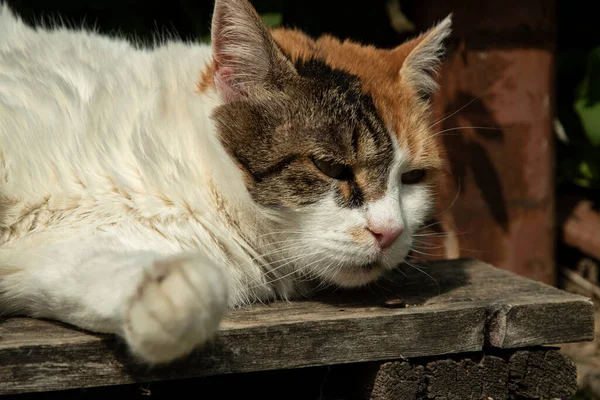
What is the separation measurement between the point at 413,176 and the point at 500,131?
125 cm

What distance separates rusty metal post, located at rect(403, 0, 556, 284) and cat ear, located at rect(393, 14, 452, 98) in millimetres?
788

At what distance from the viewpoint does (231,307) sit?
2.08 meters

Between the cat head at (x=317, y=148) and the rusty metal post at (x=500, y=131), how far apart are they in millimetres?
1199

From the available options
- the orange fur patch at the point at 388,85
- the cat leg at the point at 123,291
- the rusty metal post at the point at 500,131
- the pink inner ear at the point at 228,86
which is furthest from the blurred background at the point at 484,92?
the cat leg at the point at 123,291

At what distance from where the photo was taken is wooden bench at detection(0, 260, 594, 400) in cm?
172

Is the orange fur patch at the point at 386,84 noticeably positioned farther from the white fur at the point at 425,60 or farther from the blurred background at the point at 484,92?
the blurred background at the point at 484,92

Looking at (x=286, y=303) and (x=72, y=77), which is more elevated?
(x=72, y=77)

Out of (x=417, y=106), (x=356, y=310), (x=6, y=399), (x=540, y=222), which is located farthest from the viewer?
(x=540, y=222)

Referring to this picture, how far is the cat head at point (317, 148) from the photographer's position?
205cm

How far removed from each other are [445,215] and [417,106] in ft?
3.89

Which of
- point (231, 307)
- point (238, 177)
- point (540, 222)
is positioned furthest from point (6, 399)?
point (540, 222)

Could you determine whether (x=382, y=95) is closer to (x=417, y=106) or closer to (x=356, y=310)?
(x=417, y=106)

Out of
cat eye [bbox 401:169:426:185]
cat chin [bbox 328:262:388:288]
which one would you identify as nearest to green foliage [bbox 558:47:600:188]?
cat eye [bbox 401:169:426:185]

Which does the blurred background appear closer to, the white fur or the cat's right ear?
the white fur
